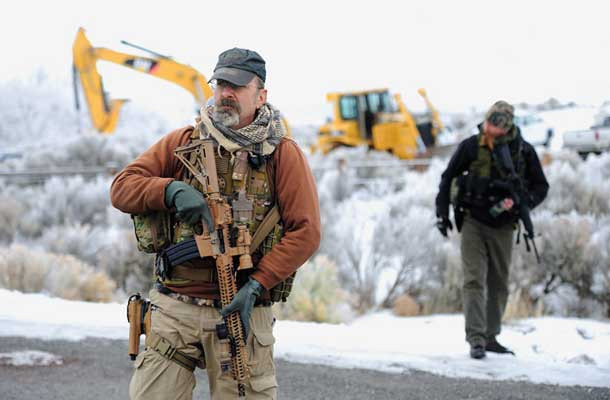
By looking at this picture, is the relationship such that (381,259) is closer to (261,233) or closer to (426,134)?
(261,233)

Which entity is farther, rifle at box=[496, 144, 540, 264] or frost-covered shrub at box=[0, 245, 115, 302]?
frost-covered shrub at box=[0, 245, 115, 302]

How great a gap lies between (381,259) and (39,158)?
55.0 feet

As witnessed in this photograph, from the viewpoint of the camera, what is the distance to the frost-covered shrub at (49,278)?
8227 mm

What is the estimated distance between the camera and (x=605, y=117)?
22.8 m

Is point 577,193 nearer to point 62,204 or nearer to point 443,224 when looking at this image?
point 443,224

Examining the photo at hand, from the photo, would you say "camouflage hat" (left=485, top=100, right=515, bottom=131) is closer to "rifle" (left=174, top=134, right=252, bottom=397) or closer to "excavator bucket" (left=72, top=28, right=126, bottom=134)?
"rifle" (left=174, top=134, right=252, bottom=397)

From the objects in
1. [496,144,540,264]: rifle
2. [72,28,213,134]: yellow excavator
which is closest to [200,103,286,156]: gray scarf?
[496,144,540,264]: rifle

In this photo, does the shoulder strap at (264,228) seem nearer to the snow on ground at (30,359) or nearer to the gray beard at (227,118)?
the gray beard at (227,118)

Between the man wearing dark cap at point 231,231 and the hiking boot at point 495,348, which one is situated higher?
the man wearing dark cap at point 231,231

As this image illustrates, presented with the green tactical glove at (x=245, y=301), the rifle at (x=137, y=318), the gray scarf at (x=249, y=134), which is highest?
the gray scarf at (x=249, y=134)

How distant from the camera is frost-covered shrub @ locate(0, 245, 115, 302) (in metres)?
8.23

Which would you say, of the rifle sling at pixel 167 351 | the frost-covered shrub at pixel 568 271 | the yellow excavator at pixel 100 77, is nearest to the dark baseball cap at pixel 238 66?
the rifle sling at pixel 167 351

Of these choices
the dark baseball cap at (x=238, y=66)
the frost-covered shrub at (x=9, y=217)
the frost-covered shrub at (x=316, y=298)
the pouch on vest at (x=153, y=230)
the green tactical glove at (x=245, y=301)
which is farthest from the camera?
the frost-covered shrub at (x=9, y=217)

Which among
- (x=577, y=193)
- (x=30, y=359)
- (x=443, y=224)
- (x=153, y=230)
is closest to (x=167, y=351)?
(x=153, y=230)
